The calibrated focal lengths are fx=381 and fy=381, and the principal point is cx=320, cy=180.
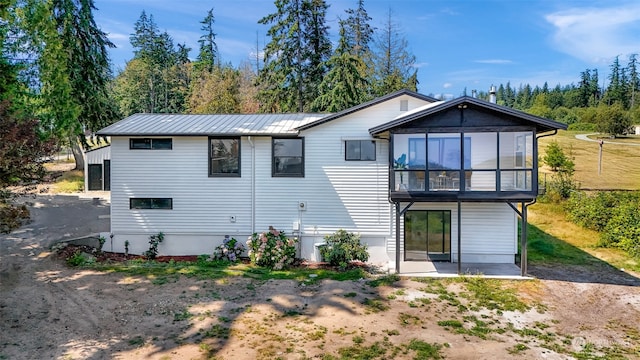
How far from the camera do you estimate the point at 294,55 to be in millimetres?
28984

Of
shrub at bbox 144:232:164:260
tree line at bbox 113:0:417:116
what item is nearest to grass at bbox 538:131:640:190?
tree line at bbox 113:0:417:116

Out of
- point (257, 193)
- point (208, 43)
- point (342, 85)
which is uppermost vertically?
point (208, 43)

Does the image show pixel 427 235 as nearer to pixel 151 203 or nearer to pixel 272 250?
pixel 272 250

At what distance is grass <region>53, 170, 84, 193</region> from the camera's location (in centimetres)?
2531

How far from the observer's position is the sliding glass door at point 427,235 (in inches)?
549

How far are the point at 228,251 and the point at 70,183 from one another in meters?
18.9

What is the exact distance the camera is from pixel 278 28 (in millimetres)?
28703

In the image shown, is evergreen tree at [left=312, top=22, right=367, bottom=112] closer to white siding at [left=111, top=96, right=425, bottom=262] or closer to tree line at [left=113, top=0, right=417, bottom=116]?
tree line at [left=113, top=0, right=417, bottom=116]

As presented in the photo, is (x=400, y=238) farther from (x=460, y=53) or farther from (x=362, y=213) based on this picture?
(x=460, y=53)

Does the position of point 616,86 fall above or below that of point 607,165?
above

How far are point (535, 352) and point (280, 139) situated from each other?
33.1 feet

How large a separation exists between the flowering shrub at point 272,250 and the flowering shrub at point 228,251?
67 cm

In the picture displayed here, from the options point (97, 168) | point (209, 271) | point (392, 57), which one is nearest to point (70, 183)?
point (97, 168)

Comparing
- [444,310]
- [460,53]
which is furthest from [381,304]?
[460,53]
